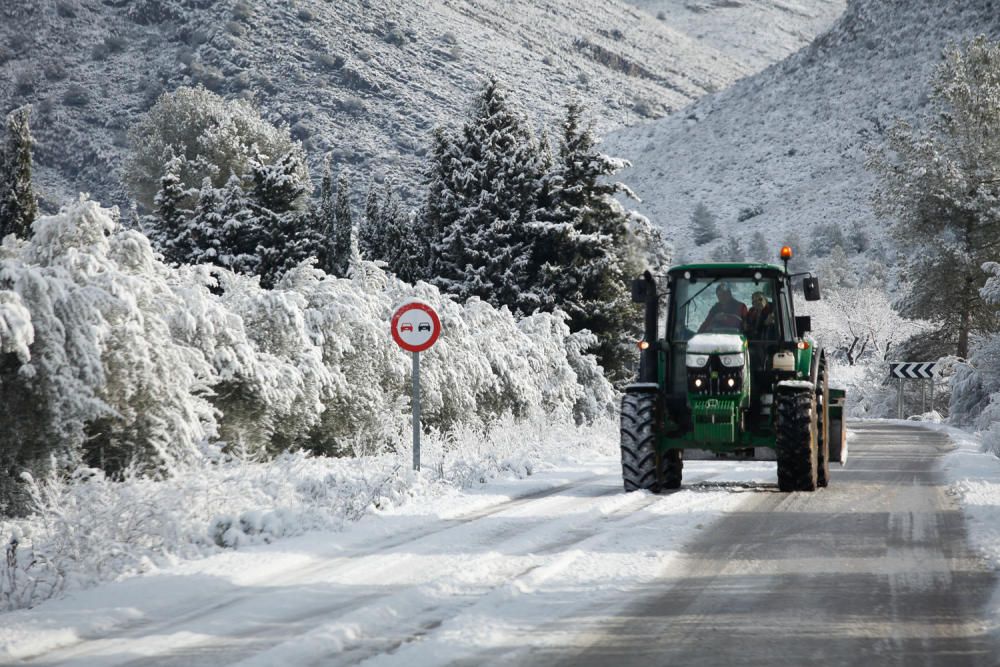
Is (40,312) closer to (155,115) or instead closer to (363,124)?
(155,115)

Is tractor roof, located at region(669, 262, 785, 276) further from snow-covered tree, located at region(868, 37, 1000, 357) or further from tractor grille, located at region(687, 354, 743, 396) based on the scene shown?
snow-covered tree, located at region(868, 37, 1000, 357)

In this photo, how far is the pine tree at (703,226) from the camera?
116125 mm

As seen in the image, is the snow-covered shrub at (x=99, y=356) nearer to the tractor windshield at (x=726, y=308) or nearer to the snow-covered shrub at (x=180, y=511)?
the snow-covered shrub at (x=180, y=511)

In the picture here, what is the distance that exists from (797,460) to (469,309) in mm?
11490

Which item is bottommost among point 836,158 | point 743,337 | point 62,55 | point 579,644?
point 579,644

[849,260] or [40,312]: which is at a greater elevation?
[849,260]

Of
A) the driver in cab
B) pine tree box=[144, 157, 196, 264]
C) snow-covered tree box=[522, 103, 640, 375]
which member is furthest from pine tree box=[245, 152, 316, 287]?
the driver in cab

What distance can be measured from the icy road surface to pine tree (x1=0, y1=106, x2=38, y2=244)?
99.6 feet

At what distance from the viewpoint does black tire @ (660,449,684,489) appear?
13078mm

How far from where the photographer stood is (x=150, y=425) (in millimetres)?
12586

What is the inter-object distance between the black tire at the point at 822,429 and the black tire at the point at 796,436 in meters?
0.86

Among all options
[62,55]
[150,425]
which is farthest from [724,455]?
[62,55]

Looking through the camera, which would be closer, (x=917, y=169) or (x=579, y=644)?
(x=579, y=644)

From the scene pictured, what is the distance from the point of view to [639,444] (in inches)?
488
